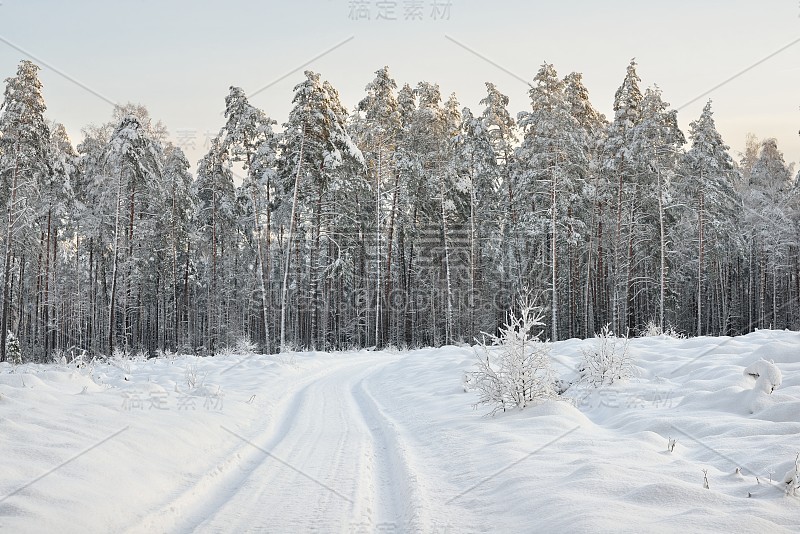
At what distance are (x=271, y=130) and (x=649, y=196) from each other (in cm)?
2199

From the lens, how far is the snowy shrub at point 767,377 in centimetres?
825

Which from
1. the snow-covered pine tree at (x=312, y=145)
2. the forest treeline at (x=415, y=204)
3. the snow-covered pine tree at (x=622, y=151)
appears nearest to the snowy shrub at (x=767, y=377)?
the forest treeline at (x=415, y=204)

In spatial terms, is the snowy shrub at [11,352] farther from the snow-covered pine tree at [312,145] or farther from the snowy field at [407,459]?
the snowy field at [407,459]

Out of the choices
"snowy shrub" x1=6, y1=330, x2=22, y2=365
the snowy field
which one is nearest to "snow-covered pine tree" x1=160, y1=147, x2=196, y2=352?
"snowy shrub" x1=6, y1=330, x2=22, y2=365

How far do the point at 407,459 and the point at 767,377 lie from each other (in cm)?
612

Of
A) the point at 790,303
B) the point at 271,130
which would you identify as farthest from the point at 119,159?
the point at 790,303

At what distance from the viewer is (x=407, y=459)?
672cm

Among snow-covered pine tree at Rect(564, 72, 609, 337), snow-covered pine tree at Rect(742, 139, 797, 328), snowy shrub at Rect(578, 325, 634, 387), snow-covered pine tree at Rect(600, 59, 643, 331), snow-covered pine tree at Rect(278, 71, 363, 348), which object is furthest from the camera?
snow-covered pine tree at Rect(742, 139, 797, 328)

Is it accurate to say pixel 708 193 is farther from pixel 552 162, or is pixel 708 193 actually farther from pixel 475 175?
pixel 475 175

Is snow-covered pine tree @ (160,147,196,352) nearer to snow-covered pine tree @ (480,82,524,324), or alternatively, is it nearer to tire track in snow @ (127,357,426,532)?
snow-covered pine tree @ (480,82,524,324)

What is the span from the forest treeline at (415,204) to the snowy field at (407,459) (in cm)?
1610

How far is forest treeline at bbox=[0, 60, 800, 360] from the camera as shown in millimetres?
27219

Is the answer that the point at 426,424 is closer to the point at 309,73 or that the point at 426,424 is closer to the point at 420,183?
the point at 309,73

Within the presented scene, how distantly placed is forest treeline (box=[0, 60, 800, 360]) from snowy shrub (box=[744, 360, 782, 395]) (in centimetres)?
1837
